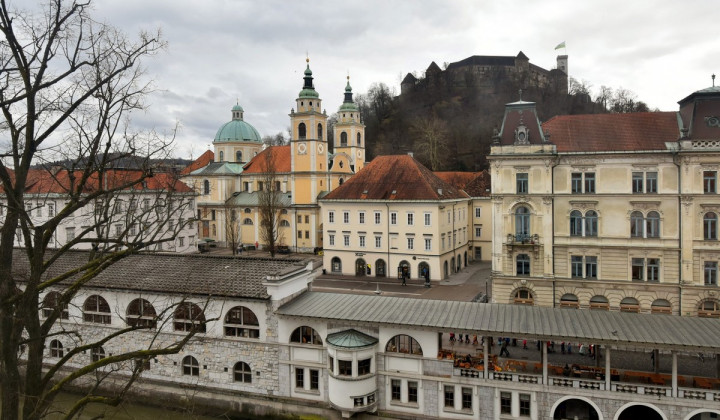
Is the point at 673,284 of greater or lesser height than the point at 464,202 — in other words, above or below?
below

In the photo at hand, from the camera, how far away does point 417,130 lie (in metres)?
90.6

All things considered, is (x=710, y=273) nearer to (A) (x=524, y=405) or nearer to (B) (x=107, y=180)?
(A) (x=524, y=405)

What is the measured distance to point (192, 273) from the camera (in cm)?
2244

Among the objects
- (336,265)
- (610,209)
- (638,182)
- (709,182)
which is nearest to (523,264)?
(610,209)

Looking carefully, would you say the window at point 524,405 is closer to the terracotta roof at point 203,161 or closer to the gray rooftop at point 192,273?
the gray rooftop at point 192,273

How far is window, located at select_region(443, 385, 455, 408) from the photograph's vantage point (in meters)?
18.7

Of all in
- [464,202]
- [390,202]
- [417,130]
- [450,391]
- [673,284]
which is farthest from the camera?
[417,130]

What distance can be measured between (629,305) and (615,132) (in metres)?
9.10

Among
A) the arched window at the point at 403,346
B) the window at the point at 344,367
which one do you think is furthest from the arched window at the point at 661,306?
the window at the point at 344,367

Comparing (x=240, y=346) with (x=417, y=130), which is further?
(x=417, y=130)

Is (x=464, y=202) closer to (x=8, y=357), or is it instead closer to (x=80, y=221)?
(x=80, y=221)

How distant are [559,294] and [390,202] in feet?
52.8

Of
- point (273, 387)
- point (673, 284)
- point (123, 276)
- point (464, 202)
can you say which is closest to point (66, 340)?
point (123, 276)

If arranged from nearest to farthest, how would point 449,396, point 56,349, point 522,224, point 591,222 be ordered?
point 449,396, point 56,349, point 591,222, point 522,224
